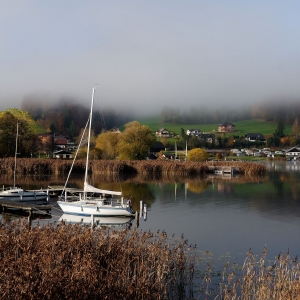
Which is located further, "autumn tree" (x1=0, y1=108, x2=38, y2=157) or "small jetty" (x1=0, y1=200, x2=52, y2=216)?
"autumn tree" (x1=0, y1=108, x2=38, y2=157)

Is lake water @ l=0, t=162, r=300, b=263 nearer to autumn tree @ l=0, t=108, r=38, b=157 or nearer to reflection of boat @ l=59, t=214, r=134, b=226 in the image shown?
reflection of boat @ l=59, t=214, r=134, b=226

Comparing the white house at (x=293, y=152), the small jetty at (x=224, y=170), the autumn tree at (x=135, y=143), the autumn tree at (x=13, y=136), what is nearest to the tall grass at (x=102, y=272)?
the small jetty at (x=224, y=170)

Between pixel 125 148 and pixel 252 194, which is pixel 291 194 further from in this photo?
pixel 125 148

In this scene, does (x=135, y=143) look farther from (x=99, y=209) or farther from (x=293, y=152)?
(x=293, y=152)

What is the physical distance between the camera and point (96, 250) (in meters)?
14.3

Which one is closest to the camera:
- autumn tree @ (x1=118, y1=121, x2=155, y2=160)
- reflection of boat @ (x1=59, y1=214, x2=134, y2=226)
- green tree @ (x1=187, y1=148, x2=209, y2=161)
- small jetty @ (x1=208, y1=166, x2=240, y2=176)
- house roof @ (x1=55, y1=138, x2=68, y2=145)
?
reflection of boat @ (x1=59, y1=214, x2=134, y2=226)

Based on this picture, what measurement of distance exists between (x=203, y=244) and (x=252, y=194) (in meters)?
25.5

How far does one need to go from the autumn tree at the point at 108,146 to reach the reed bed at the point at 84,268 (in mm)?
83212

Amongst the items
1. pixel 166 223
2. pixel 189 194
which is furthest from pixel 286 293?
pixel 189 194

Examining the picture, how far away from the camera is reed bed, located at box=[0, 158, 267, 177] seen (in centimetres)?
7312

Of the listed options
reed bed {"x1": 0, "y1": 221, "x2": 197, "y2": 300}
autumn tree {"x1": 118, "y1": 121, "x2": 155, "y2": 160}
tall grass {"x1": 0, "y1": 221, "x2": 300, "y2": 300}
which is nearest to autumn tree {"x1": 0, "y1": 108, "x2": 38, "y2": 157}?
autumn tree {"x1": 118, "y1": 121, "x2": 155, "y2": 160}

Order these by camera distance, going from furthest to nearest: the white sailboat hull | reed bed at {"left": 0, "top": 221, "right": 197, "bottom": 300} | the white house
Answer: the white house < the white sailboat hull < reed bed at {"left": 0, "top": 221, "right": 197, "bottom": 300}

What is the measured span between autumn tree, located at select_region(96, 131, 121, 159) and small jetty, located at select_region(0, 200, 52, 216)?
2546 inches

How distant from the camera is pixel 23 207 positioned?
104 ft
